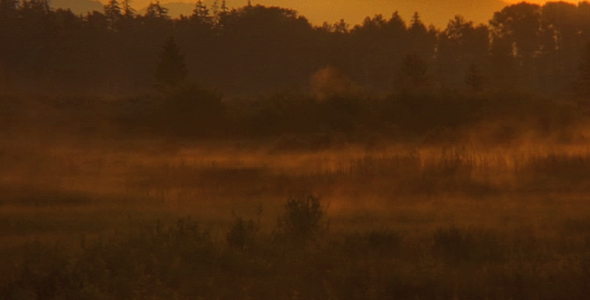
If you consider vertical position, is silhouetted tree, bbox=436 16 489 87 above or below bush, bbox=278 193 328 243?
above

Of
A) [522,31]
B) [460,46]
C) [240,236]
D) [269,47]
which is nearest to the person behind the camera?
[240,236]

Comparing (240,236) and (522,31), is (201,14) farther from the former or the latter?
(240,236)

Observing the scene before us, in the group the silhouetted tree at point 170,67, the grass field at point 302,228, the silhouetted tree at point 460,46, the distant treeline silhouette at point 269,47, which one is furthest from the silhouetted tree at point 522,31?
the grass field at point 302,228

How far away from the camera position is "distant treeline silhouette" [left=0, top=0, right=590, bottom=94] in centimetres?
7438

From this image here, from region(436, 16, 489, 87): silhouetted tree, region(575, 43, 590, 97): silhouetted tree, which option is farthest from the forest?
region(436, 16, 489, 87): silhouetted tree

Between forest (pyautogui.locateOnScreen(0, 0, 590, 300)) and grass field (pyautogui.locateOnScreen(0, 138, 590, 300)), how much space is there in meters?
0.03

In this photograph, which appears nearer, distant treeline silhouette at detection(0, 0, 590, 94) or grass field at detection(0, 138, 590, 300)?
grass field at detection(0, 138, 590, 300)

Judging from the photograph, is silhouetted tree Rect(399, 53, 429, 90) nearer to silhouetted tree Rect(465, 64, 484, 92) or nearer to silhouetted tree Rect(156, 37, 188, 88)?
silhouetted tree Rect(465, 64, 484, 92)

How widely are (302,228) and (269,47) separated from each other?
3131 inches

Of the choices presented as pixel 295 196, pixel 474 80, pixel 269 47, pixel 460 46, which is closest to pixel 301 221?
pixel 295 196

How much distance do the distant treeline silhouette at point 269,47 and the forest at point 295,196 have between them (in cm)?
2261

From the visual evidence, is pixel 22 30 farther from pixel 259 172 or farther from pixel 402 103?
pixel 259 172

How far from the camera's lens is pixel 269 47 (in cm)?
8919

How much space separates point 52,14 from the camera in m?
77.3
